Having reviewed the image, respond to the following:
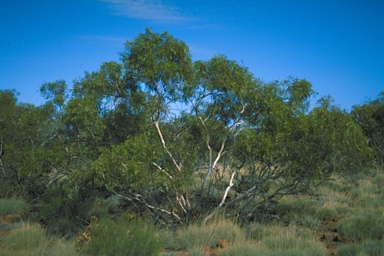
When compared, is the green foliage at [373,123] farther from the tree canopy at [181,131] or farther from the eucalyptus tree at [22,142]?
the eucalyptus tree at [22,142]

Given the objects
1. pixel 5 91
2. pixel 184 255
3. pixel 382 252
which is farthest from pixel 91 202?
pixel 5 91

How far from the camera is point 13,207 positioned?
1288cm

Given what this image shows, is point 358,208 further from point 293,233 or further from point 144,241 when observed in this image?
point 144,241

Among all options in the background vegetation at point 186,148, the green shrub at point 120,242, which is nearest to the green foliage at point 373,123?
the background vegetation at point 186,148

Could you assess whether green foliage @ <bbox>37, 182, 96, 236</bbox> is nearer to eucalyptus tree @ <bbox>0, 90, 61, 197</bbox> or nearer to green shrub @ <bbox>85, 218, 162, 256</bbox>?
eucalyptus tree @ <bbox>0, 90, 61, 197</bbox>

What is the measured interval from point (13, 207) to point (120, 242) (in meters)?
7.71

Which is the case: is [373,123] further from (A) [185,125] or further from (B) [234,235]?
(B) [234,235]

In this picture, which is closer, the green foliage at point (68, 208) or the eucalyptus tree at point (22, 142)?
the green foliage at point (68, 208)

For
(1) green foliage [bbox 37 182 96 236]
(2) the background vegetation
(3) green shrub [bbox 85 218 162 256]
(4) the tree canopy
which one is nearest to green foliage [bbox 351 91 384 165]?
(2) the background vegetation

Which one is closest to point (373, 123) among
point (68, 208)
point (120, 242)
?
point (68, 208)

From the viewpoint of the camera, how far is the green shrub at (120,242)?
22.5 ft

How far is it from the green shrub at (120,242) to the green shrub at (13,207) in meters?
6.60

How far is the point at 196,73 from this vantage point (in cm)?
1059

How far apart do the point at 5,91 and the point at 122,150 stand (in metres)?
13.3
